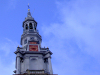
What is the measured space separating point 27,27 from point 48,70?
18.8 m

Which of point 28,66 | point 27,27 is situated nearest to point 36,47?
point 28,66

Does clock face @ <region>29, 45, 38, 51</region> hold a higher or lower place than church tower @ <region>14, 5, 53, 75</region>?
higher

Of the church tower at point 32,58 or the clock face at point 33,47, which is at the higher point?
the clock face at point 33,47

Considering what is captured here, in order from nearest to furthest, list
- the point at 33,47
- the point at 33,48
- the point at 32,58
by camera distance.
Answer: the point at 32,58 → the point at 33,48 → the point at 33,47

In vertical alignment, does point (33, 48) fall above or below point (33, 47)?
below

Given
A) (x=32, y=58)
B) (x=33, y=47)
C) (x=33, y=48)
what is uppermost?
(x=33, y=47)

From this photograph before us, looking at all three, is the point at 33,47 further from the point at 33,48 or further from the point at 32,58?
the point at 32,58

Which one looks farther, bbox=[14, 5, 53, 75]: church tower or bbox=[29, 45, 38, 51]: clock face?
bbox=[29, 45, 38, 51]: clock face

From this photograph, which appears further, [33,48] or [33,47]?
[33,47]

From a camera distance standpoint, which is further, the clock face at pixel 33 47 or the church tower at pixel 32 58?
the clock face at pixel 33 47

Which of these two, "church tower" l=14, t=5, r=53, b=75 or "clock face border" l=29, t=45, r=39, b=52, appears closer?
"church tower" l=14, t=5, r=53, b=75

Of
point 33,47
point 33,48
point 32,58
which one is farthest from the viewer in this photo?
point 33,47

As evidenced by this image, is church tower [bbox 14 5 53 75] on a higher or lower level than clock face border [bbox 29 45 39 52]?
lower

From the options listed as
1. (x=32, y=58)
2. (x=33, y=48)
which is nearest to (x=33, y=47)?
(x=33, y=48)
